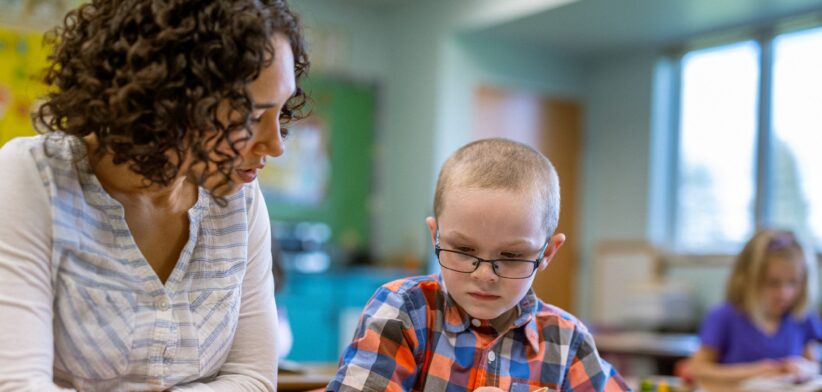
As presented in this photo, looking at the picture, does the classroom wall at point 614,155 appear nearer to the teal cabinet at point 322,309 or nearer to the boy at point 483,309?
the teal cabinet at point 322,309

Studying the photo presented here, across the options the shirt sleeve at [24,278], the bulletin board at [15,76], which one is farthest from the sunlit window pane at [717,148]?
the shirt sleeve at [24,278]

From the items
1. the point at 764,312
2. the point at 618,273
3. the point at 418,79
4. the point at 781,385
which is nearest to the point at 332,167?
the point at 418,79

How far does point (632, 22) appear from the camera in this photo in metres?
5.87

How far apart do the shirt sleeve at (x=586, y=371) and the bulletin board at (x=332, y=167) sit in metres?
5.09

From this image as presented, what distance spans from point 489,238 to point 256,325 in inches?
15.2

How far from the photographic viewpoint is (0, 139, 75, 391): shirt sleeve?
A: 0.97 metres

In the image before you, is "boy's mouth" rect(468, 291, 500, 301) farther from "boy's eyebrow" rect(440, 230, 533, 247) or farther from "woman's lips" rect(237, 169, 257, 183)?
"woman's lips" rect(237, 169, 257, 183)

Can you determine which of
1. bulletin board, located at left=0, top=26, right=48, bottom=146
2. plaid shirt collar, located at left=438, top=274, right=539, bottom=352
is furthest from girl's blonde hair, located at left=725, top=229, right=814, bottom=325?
bulletin board, located at left=0, top=26, right=48, bottom=146

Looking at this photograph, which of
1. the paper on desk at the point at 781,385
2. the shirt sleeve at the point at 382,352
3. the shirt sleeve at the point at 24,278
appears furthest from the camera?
the paper on desk at the point at 781,385

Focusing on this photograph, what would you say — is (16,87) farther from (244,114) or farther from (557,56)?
(244,114)

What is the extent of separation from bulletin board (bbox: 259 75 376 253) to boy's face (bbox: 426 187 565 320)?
5.12 metres

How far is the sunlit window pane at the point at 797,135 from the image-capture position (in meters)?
5.52

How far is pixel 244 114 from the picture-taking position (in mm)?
1025

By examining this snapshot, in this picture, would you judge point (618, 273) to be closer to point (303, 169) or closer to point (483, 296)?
point (303, 169)
